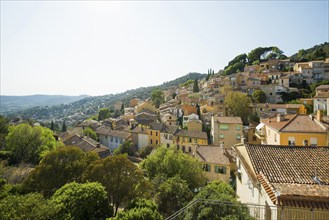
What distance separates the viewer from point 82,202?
15.0 metres

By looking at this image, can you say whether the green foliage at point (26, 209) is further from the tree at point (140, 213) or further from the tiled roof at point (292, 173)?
the tiled roof at point (292, 173)

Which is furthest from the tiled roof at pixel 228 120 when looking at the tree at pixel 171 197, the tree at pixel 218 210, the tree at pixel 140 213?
the tree at pixel 218 210

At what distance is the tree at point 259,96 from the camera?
58062mm

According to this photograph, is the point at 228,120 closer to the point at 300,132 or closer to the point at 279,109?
the point at 279,109

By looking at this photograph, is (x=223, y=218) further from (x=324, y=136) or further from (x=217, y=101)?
(x=217, y=101)

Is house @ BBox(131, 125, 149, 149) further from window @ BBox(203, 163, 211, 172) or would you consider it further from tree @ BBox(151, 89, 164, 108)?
tree @ BBox(151, 89, 164, 108)

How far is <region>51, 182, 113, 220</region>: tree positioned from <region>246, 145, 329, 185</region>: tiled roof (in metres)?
10.4

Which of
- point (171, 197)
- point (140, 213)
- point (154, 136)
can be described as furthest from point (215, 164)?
point (140, 213)

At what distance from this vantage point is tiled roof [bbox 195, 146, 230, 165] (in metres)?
31.8

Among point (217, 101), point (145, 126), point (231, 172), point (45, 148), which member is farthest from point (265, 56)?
point (45, 148)

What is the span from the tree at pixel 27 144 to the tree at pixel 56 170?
12.1m

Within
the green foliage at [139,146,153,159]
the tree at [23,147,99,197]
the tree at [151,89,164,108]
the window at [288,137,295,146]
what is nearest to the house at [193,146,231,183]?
the window at [288,137,295,146]

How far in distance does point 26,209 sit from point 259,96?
56.0 m

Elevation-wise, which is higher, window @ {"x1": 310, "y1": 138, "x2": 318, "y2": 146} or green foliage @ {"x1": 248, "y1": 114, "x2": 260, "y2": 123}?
window @ {"x1": 310, "y1": 138, "x2": 318, "y2": 146}
